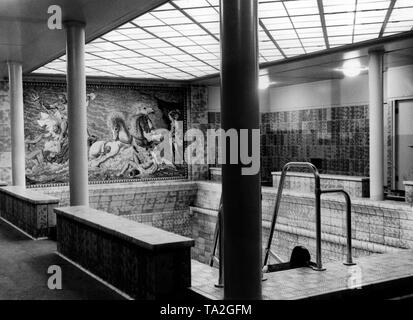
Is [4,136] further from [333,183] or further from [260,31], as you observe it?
[333,183]

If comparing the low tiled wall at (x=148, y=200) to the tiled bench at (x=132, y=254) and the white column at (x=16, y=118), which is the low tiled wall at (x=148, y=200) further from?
the tiled bench at (x=132, y=254)

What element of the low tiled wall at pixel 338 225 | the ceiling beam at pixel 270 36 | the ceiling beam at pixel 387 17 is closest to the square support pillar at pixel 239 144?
the ceiling beam at pixel 387 17

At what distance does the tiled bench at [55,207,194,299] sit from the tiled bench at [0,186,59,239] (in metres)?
1.88

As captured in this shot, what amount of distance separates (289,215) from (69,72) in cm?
622

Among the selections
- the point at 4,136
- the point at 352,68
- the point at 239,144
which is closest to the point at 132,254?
the point at 239,144

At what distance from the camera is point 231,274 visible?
3.75 m

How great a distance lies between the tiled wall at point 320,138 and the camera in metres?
13.9

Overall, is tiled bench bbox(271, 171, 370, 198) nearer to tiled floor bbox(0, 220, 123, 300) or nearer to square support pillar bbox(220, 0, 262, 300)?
tiled floor bbox(0, 220, 123, 300)

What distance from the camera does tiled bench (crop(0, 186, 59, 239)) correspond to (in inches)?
305

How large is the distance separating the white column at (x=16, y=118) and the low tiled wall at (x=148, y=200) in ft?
8.64

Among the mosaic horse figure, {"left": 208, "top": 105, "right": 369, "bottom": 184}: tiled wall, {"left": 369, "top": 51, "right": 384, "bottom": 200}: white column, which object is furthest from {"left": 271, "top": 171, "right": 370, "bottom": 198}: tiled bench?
the mosaic horse figure

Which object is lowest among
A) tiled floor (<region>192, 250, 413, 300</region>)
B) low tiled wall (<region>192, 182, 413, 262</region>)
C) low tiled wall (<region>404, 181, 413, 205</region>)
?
low tiled wall (<region>192, 182, 413, 262</region>)
